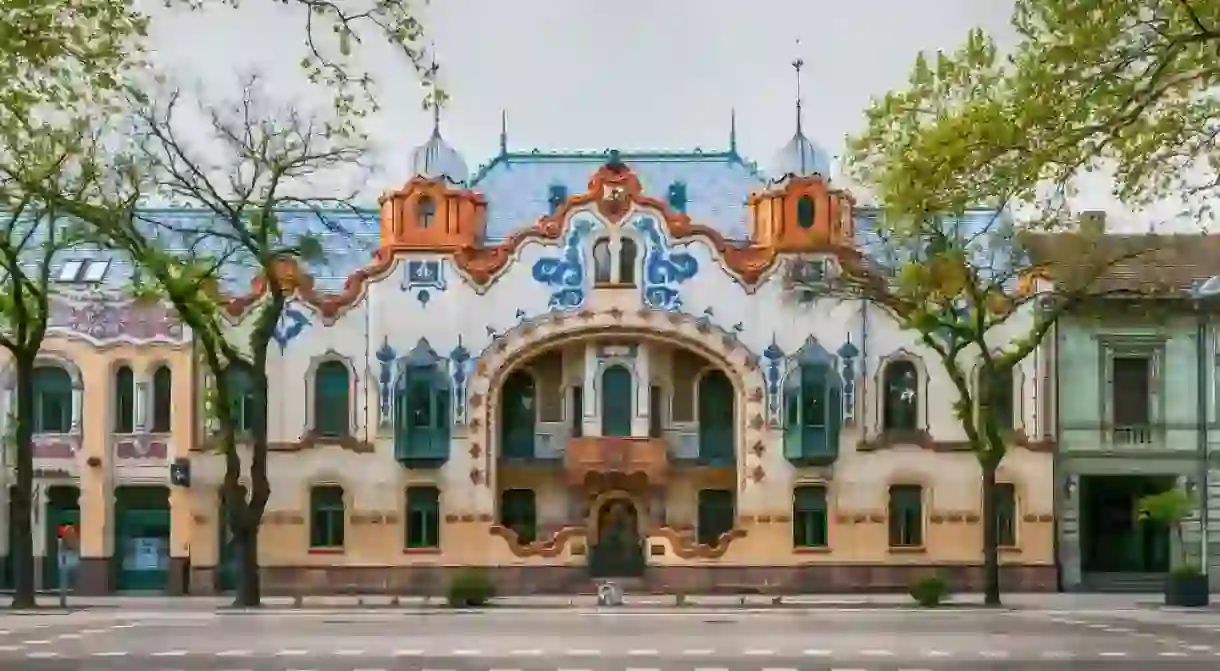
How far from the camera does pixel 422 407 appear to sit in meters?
45.9

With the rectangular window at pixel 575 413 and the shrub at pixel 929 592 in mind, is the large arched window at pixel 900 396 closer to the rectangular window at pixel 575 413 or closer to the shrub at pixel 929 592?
the shrub at pixel 929 592

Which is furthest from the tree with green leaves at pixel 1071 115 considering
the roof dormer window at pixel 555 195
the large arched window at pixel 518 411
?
the roof dormer window at pixel 555 195

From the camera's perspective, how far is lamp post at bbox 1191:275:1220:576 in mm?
45781

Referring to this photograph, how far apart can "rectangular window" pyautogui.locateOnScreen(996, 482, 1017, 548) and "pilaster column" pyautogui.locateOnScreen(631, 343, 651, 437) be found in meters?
8.99

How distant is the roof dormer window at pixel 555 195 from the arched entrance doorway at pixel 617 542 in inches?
358

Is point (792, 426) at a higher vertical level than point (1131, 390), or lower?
lower

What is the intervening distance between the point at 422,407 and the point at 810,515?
10.1m

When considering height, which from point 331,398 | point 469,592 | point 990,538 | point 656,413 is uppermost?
point 331,398

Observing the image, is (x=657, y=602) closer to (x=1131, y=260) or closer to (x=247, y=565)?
(x=247, y=565)

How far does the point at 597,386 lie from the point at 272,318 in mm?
9685

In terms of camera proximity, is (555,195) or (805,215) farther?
(555,195)

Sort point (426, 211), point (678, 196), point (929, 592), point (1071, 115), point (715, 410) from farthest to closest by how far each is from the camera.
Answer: point (678, 196)
point (715, 410)
point (426, 211)
point (929, 592)
point (1071, 115)

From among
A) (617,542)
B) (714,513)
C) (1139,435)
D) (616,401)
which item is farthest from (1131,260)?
(617,542)

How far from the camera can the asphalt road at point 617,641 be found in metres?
24.3
